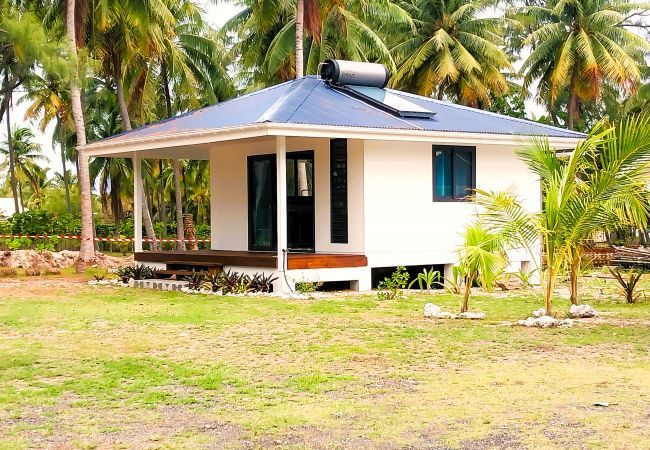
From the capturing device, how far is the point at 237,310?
1443cm

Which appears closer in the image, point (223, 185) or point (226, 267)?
point (226, 267)

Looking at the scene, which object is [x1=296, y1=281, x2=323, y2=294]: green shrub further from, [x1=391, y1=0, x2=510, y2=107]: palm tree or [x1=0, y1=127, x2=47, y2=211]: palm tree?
[x1=0, y1=127, x2=47, y2=211]: palm tree

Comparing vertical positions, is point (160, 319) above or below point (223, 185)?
below

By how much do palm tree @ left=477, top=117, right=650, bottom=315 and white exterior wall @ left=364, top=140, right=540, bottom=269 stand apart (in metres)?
5.38

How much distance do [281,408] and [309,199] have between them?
1192cm

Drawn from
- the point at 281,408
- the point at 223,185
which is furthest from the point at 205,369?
the point at 223,185

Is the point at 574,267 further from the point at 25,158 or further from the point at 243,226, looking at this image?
the point at 25,158

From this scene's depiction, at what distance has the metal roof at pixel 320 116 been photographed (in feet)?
56.5

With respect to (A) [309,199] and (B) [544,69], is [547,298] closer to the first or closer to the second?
(A) [309,199]

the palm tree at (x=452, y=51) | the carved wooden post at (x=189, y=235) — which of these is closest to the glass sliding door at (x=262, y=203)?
the carved wooden post at (x=189, y=235)

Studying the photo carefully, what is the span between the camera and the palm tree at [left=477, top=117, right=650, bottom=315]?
12.3m

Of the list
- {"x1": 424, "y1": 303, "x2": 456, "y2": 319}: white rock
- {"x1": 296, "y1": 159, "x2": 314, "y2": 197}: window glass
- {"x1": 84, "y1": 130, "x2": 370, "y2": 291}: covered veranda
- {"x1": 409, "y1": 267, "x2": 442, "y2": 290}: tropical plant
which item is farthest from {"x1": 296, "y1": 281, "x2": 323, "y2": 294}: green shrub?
{"x1": 424, "y1": 303, "x2": 456, "y2": 319}: white rock

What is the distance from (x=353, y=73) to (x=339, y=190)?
314 centimetres

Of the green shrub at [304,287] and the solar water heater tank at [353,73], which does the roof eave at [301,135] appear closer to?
the green shrub at [304,287]
